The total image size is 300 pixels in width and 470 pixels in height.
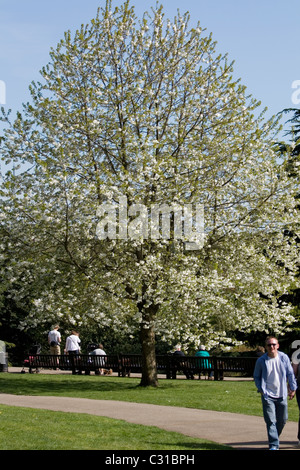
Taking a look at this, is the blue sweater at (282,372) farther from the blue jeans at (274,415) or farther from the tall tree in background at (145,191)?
the tall tree in background at (145,191)

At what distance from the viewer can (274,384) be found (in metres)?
10.1

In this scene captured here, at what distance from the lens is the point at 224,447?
10.2 m

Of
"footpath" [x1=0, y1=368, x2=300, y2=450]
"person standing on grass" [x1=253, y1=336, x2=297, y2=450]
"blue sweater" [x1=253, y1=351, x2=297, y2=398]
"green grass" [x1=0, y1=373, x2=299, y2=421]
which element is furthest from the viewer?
"green grass" [x1=0, y1=373, x2=299, y2=421]

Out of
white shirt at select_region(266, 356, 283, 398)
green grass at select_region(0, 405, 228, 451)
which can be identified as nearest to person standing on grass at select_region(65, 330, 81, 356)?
green grass at select_region(0, 405, 228, 451)

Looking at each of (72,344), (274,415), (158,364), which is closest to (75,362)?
(72,344)

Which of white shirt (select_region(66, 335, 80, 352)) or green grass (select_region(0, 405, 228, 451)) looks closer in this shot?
green grass (select_region(0, 405, 228, 451))

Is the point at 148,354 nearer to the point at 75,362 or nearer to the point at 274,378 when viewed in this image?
the point at 75,362

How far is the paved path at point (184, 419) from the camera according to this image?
11.0 m

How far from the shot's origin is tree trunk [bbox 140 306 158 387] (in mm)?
20000

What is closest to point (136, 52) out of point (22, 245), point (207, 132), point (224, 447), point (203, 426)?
point (207, 132)

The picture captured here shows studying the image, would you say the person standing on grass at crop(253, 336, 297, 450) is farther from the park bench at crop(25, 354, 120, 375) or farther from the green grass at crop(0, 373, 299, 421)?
the park bench at crop(25, 354, 120, 375)

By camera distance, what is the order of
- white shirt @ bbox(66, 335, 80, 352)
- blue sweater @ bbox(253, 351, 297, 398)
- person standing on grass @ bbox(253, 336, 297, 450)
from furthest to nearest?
white shirt @ bbox(66, 335, 80, 352) → blue sweater @ bbox(253, 351, 297, 398) → person standing on grass @ bbox(253, 336, 297, 450)

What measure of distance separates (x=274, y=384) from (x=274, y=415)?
1.46 ft
